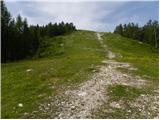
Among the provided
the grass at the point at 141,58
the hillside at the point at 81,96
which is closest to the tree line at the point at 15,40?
the grass at the point at 141,58

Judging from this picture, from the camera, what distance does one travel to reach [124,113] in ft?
64.0

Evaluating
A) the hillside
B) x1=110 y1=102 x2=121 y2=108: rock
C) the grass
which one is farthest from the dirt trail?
the grass

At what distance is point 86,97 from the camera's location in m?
23.3

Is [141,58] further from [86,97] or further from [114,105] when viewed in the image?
[114,105]

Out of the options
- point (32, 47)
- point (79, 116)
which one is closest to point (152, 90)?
point (79, 116)

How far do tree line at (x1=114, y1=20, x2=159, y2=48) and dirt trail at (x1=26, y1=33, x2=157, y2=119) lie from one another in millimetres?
108815

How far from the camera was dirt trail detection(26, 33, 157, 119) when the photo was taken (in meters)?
19.5

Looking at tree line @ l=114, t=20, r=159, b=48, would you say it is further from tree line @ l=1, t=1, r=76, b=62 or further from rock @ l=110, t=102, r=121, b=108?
rock @ l=110, t=102, r=121, b=108

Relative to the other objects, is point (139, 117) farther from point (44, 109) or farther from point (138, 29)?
point (138, 29)

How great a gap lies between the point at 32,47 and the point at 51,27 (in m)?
69.1

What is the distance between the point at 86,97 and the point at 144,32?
145 m

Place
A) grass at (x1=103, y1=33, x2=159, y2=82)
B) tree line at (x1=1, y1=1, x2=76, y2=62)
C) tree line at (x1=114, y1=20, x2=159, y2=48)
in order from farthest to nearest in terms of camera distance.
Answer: tree line at (x1=114, y1=20, x2=159, y2=48) < tree line at (x1=1, y1=1, x2=76, y2=62) < grass at (x1=103, y1=33, x2=159, y2=82)

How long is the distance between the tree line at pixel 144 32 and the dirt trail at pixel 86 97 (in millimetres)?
108815

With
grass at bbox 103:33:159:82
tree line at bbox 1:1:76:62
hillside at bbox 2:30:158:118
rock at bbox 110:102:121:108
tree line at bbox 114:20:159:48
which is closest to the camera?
hillside at bbox 2:30:158:118
